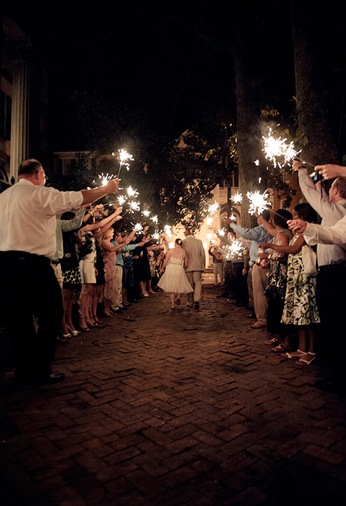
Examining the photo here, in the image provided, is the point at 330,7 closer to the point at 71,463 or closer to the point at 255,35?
the point at 255,35

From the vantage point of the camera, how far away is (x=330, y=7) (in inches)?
308

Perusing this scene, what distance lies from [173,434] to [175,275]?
27.5 ft

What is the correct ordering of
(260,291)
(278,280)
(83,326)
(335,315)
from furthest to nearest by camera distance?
(260,291) < (83,326) < (278,280) < (335,315)

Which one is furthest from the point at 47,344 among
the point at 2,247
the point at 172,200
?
the point at 172,200

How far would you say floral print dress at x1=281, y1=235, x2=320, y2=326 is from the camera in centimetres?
541

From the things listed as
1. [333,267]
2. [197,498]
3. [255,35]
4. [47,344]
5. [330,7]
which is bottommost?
[197,498]

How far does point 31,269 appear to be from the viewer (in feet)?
14.5

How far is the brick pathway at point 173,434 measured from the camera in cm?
249

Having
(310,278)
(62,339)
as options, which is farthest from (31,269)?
(310,278)

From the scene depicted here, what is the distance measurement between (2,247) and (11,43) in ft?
36.6

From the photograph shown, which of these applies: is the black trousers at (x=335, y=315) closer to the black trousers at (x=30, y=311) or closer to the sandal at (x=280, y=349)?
the sandal at (x=280, y=349)

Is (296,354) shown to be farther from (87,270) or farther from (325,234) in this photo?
(87,270)

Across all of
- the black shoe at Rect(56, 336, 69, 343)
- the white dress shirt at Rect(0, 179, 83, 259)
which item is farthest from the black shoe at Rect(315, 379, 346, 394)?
the black shoe at Rect(56, 336, 69, 343)

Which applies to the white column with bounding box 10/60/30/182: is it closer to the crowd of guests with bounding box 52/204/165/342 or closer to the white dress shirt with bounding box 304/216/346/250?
the crowd of guests with bounding box 52/204/165/342
